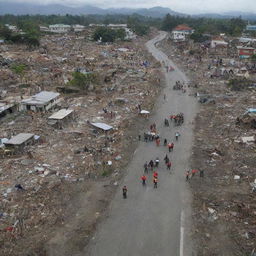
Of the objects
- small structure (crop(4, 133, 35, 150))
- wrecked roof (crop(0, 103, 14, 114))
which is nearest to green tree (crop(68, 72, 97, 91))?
wrecked roof (crop(0, 103, 14, 114))

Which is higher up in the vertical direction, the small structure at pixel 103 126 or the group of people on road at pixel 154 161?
the small structure at pixel 103 126

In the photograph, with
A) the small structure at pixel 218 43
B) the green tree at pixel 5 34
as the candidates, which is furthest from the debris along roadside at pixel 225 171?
the green tree at pixel 5 34

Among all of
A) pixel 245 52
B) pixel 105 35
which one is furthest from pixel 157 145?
pixel 105 35

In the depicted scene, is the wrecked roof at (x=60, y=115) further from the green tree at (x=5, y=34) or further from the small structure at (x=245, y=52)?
the green tree at (x=5, y=34)

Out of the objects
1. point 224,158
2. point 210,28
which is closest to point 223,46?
point 210,28

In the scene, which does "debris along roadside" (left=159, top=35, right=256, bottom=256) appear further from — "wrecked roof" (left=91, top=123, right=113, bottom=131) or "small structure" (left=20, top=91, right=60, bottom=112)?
"small structure" (left=20, top=91, right=60, bottom=112)

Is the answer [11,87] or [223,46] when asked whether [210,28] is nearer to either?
[223,46]
